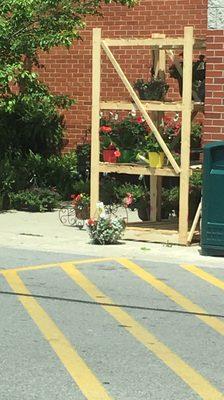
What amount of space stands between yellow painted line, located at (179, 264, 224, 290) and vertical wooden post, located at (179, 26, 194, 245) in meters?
1.23

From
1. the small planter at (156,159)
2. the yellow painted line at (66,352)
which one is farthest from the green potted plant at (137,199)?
the yellow painted line at (66,352)

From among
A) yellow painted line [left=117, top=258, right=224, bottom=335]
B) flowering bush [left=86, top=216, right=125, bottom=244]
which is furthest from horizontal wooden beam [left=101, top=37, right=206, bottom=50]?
yellow painted line [left=117, top=258, right=224, bottom=335]

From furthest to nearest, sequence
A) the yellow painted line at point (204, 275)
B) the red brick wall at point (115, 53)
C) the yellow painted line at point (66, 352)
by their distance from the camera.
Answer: the red brick wall at point (115, 53)
the yellow painted line at point (204, 275)
the yellow painted line at point (66, 352)

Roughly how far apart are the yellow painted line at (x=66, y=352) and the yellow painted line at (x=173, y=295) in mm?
1331

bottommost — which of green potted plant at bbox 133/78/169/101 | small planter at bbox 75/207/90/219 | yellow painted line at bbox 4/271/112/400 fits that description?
yellow painted line at bbox 4/271/112/400

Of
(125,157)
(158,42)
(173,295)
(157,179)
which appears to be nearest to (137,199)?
(157,179)

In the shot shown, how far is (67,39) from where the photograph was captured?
1306cm

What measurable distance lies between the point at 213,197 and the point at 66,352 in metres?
4.34

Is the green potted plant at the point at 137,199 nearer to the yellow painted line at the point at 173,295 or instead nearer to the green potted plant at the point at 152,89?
the green potted plant at the point at 152,89

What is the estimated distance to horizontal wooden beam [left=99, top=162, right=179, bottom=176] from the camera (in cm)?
1083

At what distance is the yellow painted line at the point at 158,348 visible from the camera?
509 cm

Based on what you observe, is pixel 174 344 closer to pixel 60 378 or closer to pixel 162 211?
pixel 60 378

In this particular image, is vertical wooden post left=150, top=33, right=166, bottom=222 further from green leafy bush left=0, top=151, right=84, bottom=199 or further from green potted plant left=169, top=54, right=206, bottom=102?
green leafy bush left=0, top=151, right=84, bottom=199

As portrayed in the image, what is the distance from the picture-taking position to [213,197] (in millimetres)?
9703
